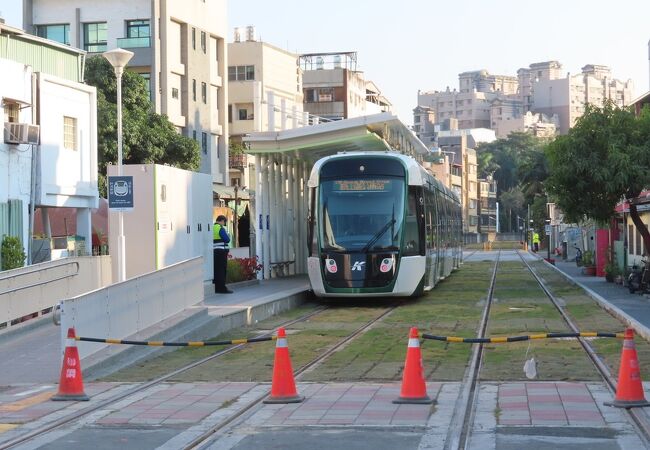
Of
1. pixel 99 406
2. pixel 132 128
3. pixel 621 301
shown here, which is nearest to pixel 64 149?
pixel 621 301

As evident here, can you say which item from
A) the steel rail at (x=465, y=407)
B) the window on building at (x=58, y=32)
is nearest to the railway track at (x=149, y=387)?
the steel rail at (x=465, y=407)

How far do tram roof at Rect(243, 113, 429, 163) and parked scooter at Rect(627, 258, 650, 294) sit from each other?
7.54 metres

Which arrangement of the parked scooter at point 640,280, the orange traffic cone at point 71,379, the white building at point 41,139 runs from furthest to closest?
the parked scooter at point 640,280 → the white building at point 41,139 → the orange traffic cone at point 71,379

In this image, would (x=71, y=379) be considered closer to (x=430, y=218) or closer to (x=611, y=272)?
(x=430, y=218)

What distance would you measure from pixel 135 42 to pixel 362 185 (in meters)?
36.7

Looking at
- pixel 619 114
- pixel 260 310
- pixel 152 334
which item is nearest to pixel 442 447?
pixel 152 334

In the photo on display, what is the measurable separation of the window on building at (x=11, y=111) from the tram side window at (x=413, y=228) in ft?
32.4

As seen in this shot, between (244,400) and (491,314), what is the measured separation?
13.2 metres

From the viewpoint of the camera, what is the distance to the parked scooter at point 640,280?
31.4m

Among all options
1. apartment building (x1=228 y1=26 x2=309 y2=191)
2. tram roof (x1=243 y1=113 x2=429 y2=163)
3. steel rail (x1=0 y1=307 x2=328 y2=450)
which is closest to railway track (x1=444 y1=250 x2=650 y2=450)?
steel rail (x1=0 y1=307 x2=328 y2=450)

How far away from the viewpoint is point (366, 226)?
27.4m

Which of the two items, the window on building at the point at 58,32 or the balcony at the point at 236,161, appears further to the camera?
the balcony at the point at 236,161

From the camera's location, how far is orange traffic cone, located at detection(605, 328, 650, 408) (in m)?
11.7

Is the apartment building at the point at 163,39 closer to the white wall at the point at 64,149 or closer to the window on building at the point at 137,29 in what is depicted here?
the window on building at the point at 137,29
